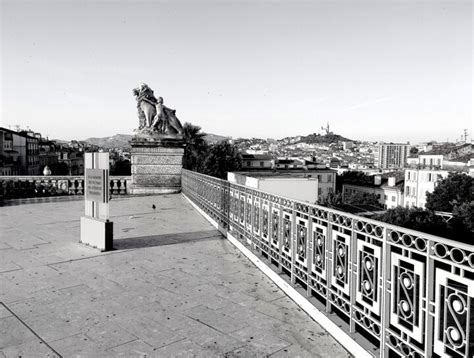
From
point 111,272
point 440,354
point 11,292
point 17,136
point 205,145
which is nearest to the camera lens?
point 440,354

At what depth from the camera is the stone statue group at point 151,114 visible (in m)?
15.6

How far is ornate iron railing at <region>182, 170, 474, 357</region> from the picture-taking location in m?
2.38

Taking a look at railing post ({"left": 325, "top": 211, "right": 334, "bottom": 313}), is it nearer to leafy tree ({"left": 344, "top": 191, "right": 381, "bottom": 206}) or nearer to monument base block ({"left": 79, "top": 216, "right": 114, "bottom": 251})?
monument base block ({"left": 79, "top": 216, "right": 114, "bottom": 251})

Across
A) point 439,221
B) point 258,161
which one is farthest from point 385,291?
point 258,161

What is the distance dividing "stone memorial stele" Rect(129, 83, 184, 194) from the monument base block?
8437 mm

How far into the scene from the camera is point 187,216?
10172mm

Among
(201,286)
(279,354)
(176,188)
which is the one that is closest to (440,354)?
(279,354)

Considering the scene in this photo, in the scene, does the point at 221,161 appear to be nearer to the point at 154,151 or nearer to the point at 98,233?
the point at 154,151

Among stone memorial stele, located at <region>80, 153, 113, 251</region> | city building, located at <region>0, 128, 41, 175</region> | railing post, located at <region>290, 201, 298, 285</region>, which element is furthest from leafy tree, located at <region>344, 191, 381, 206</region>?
railing post, located at <region>290, 201, 298, 285</region>

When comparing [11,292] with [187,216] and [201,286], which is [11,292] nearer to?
[201,286]

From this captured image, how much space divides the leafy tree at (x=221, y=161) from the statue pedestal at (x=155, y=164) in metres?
27.0

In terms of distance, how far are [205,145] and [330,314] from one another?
4469cm

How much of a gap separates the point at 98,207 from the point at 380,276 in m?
5.05

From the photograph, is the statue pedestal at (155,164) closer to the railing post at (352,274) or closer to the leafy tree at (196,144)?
the railing post at (352,274)
